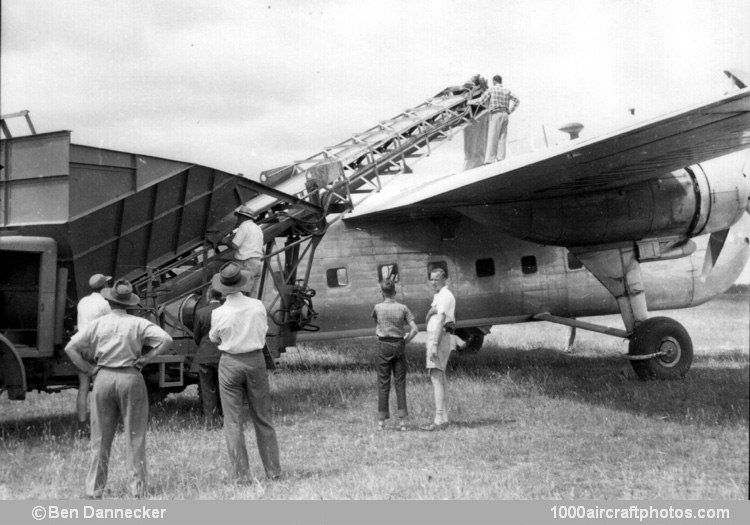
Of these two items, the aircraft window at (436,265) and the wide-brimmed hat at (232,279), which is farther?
the aircraft window at (436,265)

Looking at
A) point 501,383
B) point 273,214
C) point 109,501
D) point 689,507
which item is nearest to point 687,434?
point 689,507

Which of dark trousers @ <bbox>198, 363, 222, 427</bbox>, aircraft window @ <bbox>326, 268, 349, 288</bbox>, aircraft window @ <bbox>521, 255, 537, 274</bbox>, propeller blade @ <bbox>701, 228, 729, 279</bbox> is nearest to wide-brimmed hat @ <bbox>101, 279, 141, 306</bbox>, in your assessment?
dark trousers @ <bbox>198, 363, 222, 427</bbox>

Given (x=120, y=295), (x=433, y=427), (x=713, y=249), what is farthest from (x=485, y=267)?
(x=120, y=295)

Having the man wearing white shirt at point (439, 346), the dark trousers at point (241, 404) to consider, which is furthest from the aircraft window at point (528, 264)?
the dark trousers at point (241, 404)

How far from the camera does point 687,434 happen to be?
24.3 feet

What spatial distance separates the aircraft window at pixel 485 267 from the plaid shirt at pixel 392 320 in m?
4.75

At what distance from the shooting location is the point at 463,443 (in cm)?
749

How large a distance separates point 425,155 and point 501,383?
421cm

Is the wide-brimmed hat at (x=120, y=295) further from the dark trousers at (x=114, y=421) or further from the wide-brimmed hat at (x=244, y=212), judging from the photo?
the wide-brimmed hat at (x=244, y=212)

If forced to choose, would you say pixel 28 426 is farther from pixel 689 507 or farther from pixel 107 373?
pixel 689 507

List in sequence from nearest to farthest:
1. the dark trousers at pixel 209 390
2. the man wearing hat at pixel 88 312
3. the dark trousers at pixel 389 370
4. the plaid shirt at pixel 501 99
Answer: the man wearing hat at pixel 88 312
the dark trousers at pixel 389 370
the dark trousers at pixel 209 390
the plaid shirt at pixel 501 99

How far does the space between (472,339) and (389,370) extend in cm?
808

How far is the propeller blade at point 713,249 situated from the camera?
1314 centimetres

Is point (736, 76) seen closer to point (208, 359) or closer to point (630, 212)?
point (630, 212)
